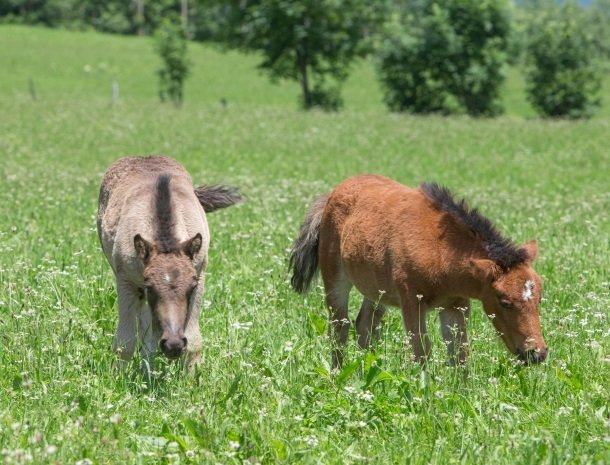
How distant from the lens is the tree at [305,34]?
4866 centimetres

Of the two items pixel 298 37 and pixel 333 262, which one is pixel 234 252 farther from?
pixel 298 37

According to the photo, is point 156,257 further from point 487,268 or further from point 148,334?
point 487,268

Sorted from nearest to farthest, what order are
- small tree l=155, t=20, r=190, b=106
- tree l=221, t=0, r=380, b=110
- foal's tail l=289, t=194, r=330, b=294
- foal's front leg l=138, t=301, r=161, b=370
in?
1. foal's front leg l=138, t=301, r=161, b=370
2. foal's tail l=289, t=194, r=330, b=294
3. small tree l=155, t=20, r=190, b=106
4. tree l=221, t=0, r=380, b=110

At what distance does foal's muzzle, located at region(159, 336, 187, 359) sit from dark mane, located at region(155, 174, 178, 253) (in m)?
0.76

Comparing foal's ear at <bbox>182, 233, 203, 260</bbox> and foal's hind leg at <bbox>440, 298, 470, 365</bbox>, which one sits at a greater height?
foal's ear at <bbox>182, 233, 203, 260</bbox>

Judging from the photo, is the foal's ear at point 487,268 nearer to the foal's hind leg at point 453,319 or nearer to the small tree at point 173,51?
the foal's hind leg at point 453,319

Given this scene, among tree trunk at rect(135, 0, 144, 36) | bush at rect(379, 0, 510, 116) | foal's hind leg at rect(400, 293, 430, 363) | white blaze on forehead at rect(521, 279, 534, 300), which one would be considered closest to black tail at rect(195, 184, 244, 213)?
foal's hind leg at rect(400, 293, 430, 363)

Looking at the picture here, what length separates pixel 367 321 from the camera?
309 inches

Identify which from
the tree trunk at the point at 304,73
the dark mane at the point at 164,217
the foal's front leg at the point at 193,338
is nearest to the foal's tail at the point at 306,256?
the dark mane at the point at 164,217

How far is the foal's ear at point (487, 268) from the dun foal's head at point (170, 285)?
1982mm

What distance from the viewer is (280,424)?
5.42 metres

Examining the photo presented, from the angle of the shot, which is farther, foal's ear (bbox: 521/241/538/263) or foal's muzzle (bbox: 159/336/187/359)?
foal's ear (bbox: 521/241/538/263)

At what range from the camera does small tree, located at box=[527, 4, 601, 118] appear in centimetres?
4806

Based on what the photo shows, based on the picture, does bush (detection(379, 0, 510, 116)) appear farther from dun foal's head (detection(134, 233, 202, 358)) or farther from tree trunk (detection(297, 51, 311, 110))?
dun foal's head (detection(134, 233, 202, 358))
